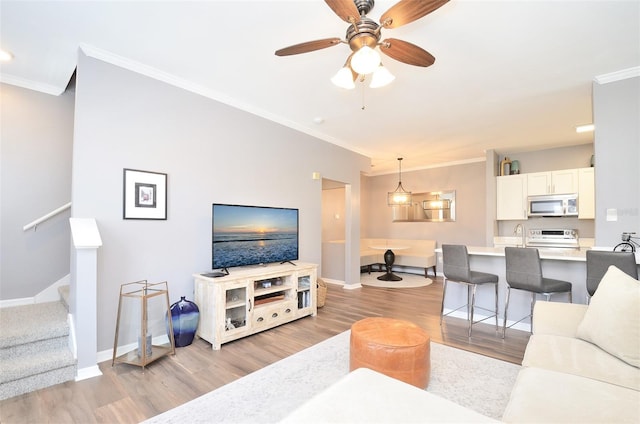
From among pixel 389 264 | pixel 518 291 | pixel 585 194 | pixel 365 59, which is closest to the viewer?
pixel 365 59

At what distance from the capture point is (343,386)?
1270 millimetres

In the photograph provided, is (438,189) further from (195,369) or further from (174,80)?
(195,369)

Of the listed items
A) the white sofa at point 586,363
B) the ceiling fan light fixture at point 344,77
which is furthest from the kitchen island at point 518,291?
the ceiling fan light fixture at point 344,77

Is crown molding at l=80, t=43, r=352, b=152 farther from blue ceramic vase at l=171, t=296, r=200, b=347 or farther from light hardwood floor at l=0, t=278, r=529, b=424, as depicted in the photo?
light hardwood floor at l=0, t=278, r=529, b=424

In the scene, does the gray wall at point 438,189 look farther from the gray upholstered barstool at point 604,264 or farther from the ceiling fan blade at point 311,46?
the ceiling fan blade at point 311,46

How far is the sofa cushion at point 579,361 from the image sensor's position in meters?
1.49

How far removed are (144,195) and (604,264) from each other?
4.31 metres

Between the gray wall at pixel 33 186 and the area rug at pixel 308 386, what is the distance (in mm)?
2582

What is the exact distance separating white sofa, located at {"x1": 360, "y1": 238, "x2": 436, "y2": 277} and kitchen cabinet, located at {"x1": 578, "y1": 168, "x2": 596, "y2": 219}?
2.88m

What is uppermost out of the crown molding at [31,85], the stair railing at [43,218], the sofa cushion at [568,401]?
the crown molding at [31,85]

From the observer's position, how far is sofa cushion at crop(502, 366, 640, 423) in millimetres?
1138

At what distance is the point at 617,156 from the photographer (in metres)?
3.00

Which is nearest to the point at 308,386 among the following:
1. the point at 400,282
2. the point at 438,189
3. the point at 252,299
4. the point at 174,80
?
the point at 252,299

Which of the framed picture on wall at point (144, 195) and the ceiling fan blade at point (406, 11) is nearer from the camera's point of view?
the ceiling fan blade at point (406, 11)
